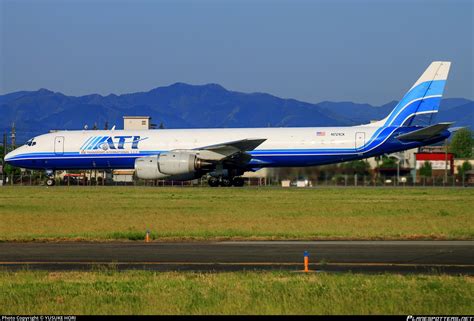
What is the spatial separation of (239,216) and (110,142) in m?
23.1

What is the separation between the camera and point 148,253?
1909 centimetres

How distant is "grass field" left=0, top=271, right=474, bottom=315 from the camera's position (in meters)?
11.5

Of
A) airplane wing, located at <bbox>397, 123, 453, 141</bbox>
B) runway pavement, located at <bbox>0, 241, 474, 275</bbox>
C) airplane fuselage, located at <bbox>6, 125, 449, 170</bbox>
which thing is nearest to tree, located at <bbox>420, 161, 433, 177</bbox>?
airplane fuselage, located at <bbox>6, 125, 449, 170</bbox>

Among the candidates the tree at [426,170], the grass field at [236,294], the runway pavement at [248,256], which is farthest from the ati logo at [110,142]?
the grass field at [236,294]

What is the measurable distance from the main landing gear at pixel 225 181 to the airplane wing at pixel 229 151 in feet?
6.52

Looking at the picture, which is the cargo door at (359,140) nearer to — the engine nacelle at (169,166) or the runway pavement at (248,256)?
the engine nacelle at (169,166)

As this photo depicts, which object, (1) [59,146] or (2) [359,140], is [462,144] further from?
(1) [59,146]

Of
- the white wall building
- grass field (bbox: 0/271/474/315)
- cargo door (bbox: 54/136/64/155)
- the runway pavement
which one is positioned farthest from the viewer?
the white wall building

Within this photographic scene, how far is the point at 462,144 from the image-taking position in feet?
405

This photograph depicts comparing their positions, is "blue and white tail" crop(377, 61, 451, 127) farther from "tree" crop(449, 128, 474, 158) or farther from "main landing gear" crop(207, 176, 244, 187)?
"tree" crop(449, 128, 474, 158)

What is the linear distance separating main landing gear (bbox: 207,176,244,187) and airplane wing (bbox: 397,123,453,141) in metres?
10.2

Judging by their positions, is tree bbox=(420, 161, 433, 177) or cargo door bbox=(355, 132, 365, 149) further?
tree bbox=(420, 161, 433, 177)

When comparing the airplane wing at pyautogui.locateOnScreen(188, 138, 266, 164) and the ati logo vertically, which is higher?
the ati logo

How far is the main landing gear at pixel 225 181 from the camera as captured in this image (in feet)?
164
